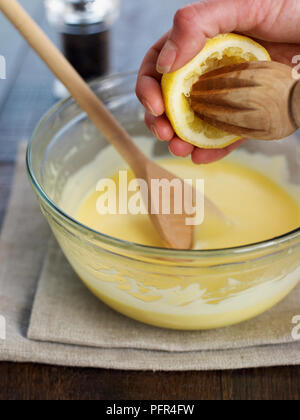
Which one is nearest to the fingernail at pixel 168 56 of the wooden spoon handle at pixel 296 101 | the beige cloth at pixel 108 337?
the wooden spoon handle at pixel 296 101

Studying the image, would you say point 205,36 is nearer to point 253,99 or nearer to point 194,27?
point 194,27

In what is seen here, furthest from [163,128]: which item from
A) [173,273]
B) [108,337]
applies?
[108,337]

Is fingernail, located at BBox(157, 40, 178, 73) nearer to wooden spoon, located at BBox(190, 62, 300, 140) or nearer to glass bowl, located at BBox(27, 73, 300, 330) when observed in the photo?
wooden spoon, located at BBox(190, 62, 300, 140)

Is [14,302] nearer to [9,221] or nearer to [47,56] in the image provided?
[9,221]

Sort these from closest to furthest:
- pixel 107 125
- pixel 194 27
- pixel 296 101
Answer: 1. pixel 296 101
2. pixel 194 27
3. pixel 107 125

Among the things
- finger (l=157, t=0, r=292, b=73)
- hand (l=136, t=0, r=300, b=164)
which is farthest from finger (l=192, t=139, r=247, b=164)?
finger (l=157, t=0, r=292, b=73)

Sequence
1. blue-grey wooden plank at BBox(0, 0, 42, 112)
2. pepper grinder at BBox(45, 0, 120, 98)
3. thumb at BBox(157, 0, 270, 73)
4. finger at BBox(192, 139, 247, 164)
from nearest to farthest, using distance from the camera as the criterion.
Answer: thumb at BBox(157, 0, 270, 73) < finger at BBox(192, 139, 247, 164) < pepper grinder at BBox(45, 0, 120, 98) < blue-grey wooden plank at BBox(0, 0, 42, 112)

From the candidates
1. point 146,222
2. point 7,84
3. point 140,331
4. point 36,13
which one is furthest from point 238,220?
point 36,13
